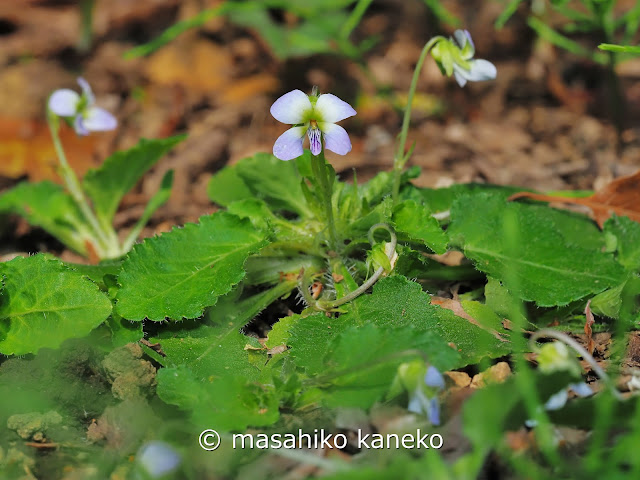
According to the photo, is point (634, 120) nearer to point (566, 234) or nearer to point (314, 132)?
point (566, 234)

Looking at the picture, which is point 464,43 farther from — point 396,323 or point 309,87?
point 309,87

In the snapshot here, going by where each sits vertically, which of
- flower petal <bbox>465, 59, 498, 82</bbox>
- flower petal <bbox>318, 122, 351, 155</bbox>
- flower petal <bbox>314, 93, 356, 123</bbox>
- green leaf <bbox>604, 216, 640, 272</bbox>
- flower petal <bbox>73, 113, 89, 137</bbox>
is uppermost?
flower petal <bbox>314, 93, 356, 123</bbox>

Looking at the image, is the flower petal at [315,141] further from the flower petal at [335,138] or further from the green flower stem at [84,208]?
the green flower stem at [84,208]

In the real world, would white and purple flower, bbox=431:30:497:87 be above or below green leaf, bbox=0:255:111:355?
above

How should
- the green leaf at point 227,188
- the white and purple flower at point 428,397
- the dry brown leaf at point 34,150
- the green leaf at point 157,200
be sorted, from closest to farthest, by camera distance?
the white and purple flower at point 428,397 → the green leaf at point 227,188 → the green leaf at point 157,200 → the dry brown leaf at point 34,150

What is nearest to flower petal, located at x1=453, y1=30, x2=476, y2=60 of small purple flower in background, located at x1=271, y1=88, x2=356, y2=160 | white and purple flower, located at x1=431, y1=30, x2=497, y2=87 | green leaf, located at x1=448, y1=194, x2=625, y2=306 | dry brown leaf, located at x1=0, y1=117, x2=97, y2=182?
white and purple flower, located at x1=431, y1=30, x2=497, y2=87

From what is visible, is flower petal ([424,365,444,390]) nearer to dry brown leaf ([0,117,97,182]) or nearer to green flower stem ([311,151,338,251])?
green flower stem ([311,151,338,251])

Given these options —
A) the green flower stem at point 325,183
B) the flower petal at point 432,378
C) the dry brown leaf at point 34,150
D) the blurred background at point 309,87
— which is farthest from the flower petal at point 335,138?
the dry brown leaf at point 34,150
